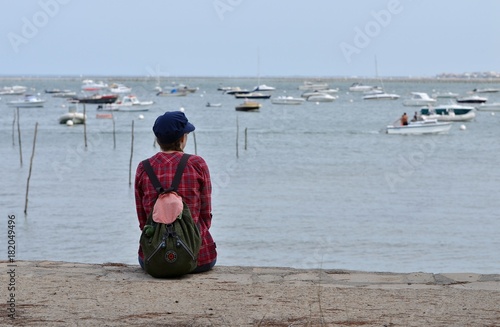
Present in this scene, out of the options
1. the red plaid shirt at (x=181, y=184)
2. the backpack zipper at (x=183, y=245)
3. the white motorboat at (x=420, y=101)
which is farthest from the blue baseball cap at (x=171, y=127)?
the white motorboat at (x=420, y=101)

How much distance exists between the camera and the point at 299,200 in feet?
81.4

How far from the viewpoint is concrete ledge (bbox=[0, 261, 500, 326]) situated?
20.1ft

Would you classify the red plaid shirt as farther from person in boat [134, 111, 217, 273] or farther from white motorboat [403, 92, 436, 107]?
white motorboat [403, 92, 436, 107]

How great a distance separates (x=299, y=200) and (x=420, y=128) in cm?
2754

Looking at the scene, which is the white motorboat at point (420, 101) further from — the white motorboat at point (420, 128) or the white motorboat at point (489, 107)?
the white motorboat at point (420, 128)

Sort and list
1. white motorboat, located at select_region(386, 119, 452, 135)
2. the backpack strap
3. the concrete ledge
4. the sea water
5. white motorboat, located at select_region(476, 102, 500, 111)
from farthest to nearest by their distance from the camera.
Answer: white motorboat, located at select_region(476, 102, 500, 111)
white motorboat, located at select_region(386, 119, 452, 135)
the sea water
the backpack strap
the concrete ledge

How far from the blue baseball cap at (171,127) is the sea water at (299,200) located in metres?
8.86

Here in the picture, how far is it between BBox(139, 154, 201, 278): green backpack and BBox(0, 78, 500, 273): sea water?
8.75 m

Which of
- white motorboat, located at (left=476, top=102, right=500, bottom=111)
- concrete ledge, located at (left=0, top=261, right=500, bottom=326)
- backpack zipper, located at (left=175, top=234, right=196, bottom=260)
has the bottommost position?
white motorboat, located at (left=476, top=102, right=500, bottom=111)

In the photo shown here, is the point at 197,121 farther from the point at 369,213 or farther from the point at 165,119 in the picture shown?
the point at 165,119

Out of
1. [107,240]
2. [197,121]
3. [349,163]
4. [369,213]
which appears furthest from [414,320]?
[197,121]

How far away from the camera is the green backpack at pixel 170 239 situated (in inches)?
276

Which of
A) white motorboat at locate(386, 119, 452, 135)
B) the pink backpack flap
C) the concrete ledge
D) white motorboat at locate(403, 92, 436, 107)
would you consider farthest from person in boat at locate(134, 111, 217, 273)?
white motorboat at locate(403, 92, 436, 107)

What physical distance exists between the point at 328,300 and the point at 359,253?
10718 mm
